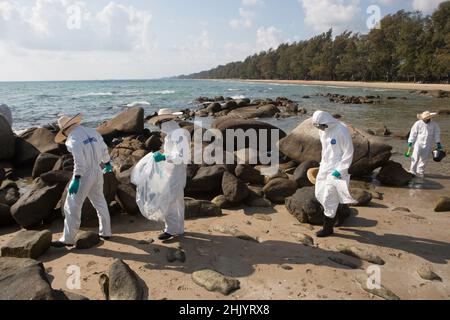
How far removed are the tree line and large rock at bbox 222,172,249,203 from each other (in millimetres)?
49264

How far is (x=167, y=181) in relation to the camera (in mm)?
5070

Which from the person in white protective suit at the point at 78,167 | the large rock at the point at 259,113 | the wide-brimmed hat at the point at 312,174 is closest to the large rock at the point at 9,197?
the person in white protective suit at the point at 78,167

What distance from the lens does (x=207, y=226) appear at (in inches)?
225

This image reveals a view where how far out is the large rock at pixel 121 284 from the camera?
368cm

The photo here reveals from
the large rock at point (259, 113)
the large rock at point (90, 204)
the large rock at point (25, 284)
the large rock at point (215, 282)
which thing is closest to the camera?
the large rock at point (25, 284)

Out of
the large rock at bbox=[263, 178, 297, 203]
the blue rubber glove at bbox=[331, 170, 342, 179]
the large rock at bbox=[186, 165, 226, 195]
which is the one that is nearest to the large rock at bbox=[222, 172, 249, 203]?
the large rock at bbox=[186, 165, 226, 195]

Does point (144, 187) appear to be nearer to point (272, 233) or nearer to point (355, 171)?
point (272, 233)

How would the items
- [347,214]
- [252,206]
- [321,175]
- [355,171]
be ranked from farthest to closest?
[355,171] < [252,206] < [347,214] < [321,175]

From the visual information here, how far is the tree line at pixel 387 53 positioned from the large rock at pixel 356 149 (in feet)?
150

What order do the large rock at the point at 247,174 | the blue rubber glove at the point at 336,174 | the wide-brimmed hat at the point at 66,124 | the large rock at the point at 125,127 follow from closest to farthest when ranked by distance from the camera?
the wide-brimmed hat at the point at 66,124, the blue rubber glove at the point at 336,174, the large rock at the point at 247,174, the large rock at the point at 125,127

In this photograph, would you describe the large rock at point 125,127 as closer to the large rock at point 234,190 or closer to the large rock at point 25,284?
the large rock at point 234,190
